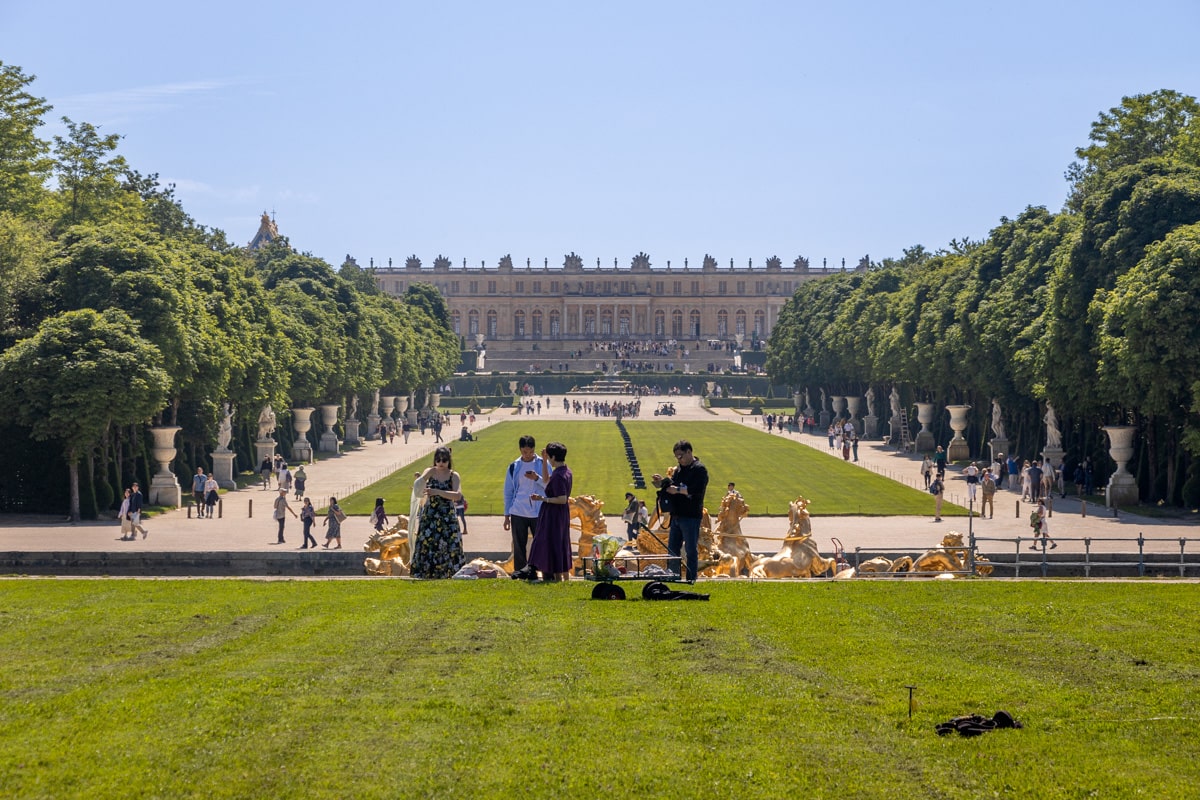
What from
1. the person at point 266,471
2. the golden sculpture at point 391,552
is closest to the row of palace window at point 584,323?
the person at point 266,471

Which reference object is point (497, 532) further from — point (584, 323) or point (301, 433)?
point (584, 323)

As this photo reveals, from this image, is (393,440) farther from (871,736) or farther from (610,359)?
(610,359)

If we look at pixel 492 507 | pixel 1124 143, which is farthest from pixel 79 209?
pixel 1124 143

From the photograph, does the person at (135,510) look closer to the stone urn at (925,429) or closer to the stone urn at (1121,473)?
the stone urn at (1121,473)

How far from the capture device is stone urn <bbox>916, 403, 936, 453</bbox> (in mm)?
66625

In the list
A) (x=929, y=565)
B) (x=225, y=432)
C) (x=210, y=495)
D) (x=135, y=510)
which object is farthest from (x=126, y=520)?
(x=929, y=565)

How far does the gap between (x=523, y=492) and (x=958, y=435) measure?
47.1 m

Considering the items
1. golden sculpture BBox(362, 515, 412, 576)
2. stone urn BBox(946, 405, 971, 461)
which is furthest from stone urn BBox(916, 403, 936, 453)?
golden sculpture BBox(362, 515, 412, 576)

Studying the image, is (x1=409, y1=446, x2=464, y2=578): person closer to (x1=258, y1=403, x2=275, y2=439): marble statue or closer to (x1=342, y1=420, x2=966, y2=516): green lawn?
(x1=342, y1=420, x2=966, y2=516): green lawn

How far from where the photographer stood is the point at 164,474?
42.5 metres

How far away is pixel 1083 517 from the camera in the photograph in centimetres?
3709

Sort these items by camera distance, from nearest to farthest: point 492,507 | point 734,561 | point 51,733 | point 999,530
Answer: point 51,733, point 734,561, point 999,530, point 492,507

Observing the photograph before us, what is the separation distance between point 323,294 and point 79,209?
12618mm

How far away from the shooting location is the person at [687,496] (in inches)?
664
